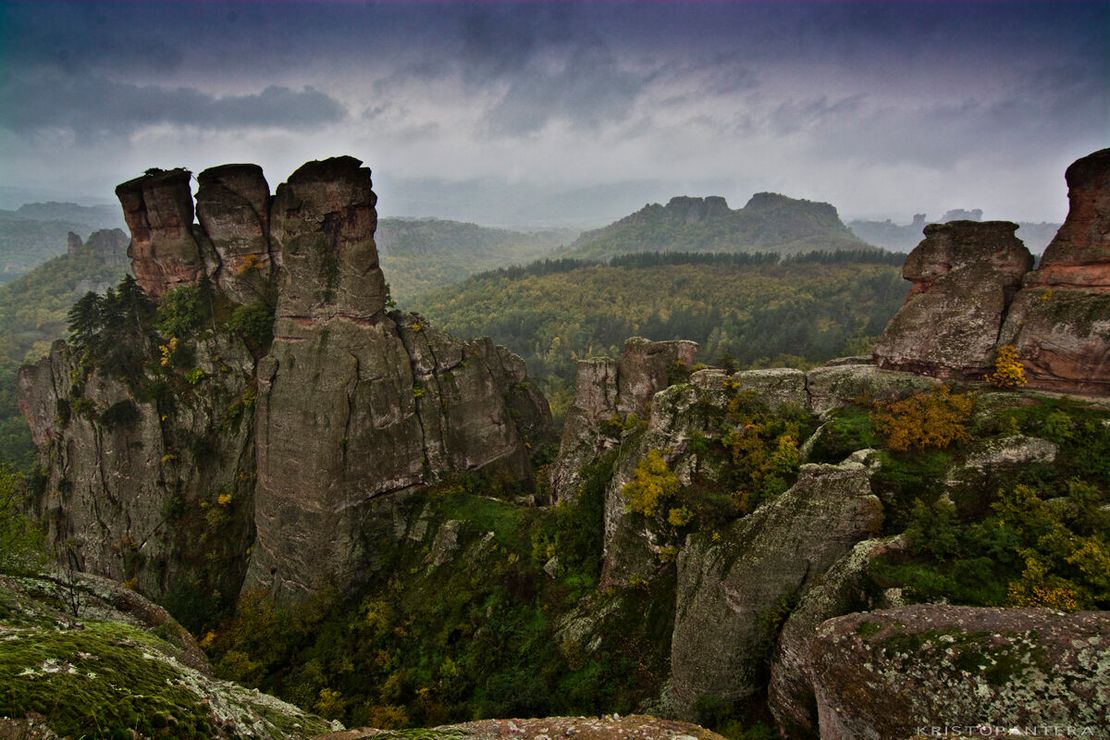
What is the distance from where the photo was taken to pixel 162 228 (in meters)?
35.2

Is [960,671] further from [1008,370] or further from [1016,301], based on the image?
[1016,301]

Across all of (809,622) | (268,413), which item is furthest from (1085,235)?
(268,413)

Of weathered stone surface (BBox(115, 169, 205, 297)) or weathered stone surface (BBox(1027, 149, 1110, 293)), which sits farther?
weathered stone surface (BBox(115, 169, 205, 297))

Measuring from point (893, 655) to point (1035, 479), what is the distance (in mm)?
7931

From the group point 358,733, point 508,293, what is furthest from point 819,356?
point 508,293

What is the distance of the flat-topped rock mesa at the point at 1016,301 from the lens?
18.2 m

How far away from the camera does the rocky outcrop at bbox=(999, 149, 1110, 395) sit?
17.9 metres

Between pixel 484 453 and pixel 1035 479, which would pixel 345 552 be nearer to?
pixel 484 453

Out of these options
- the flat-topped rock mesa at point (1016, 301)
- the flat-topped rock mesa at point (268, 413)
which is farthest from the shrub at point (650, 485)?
the flat-topped rock mesa at point (268, 413)

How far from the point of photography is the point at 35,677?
5.71 m

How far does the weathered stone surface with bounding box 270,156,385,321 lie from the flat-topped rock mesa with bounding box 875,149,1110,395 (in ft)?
93.4

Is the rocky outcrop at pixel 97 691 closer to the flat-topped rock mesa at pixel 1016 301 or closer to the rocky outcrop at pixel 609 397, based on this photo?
the rocky outcrop at pixel 609 397

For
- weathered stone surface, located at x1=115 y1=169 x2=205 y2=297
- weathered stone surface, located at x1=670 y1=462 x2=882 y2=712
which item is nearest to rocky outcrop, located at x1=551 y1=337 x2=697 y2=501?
weathered stone surface, located at x1=670 y1=462 x2=882 y2=712

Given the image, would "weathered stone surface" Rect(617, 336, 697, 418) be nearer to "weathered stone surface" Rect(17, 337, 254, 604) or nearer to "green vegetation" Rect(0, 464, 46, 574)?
"weathered stone surface" Rect(17, 337, 254, 604)
